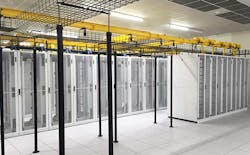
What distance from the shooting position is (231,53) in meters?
7.92

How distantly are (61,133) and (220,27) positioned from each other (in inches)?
305

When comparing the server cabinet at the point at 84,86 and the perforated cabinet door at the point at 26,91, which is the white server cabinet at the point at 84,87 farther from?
the perforated cabinet door at the point at 26,91

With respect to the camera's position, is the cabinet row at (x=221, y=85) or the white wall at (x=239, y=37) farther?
the white wall at (x=239, y=37)

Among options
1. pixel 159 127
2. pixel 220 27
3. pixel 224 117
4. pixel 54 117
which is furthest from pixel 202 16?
pixel 54 117

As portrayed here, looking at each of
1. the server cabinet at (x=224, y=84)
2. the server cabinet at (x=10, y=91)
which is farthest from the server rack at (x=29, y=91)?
the server cabinet at (x=224, y=84)

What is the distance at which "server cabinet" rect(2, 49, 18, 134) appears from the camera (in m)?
4.43

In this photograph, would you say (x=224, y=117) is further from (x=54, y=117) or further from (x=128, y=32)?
(x=54, y=117)

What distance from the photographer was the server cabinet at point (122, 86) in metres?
6.32

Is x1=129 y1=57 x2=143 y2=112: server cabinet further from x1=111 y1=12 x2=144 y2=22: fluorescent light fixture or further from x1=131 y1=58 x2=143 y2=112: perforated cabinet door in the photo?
x1=111 y1=12 x2=144 y2=22: fluorescent light fixture

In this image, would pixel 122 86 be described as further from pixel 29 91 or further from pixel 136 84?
pixel 29 91

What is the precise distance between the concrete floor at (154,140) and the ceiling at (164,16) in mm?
3110

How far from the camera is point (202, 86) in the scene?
5.78m

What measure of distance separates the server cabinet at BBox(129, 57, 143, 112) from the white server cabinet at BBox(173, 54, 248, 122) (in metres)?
1.19

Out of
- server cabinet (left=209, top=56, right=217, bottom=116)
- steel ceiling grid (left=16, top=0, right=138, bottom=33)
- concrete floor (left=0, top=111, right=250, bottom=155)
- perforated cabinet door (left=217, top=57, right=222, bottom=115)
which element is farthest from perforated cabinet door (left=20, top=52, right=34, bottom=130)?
perforated cabinet door (left=217, top=57, right=222, bottom=115)
